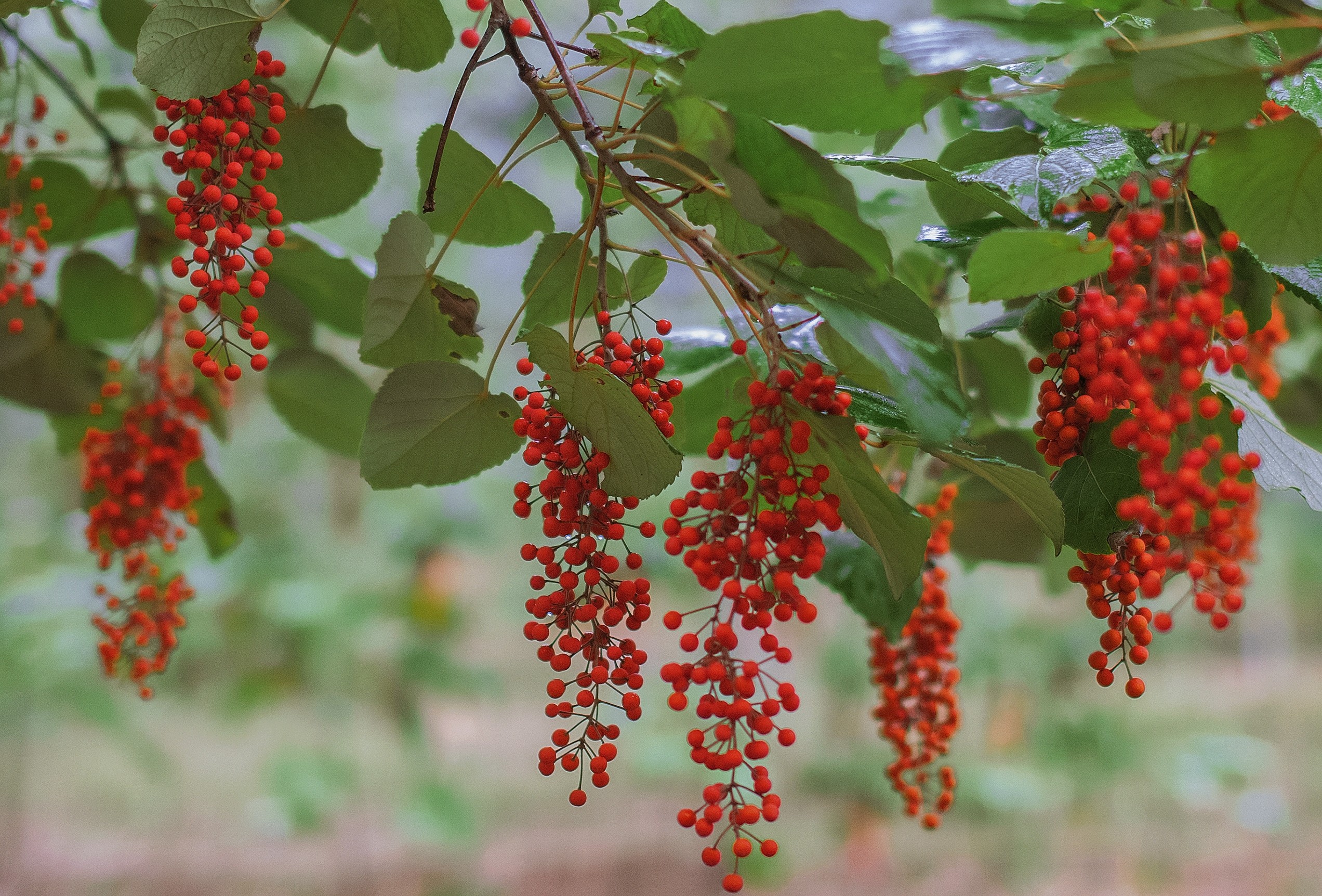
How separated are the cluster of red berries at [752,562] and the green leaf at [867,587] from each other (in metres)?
0.23

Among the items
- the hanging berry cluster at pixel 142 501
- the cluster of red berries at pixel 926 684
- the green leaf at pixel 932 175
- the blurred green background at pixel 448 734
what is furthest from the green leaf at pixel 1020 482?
the blurred green background at pixel 448 734

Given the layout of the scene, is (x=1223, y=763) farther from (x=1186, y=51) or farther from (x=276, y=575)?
(x=1186, y=51)

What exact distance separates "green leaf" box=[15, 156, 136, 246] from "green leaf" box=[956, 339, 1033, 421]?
2.20 feet

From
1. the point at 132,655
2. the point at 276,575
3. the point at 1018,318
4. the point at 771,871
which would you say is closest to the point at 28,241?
the point at 132,655

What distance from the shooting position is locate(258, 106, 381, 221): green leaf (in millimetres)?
533

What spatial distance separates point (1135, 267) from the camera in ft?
1.04

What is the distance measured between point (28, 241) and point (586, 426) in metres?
0.59

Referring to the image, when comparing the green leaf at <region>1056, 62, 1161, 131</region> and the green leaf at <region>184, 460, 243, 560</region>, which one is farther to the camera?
the green leaf at <region>184, 460, 243, 560</region>

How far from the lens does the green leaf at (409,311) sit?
42cm

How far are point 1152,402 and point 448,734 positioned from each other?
8.82ft

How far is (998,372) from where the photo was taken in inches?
28.3

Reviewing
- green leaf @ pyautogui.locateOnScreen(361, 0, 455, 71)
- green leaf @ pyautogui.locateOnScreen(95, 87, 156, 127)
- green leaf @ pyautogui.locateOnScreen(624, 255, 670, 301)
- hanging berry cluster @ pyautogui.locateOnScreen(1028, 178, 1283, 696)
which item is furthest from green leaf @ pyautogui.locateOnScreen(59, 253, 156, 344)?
hanging berry cluster @ pyautogui.locateOnScreen(1028, 178, 1283, 696)

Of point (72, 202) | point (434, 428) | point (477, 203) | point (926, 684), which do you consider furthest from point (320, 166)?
point (926, 684)

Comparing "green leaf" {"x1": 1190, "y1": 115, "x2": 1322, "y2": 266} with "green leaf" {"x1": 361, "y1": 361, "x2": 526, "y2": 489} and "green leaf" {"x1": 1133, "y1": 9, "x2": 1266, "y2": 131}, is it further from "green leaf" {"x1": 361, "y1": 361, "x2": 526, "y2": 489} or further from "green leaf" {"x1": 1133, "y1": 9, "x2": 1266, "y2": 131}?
"green leaf" {"x1": 361, "y1": 361, "x2": 526, "y2": 489}
